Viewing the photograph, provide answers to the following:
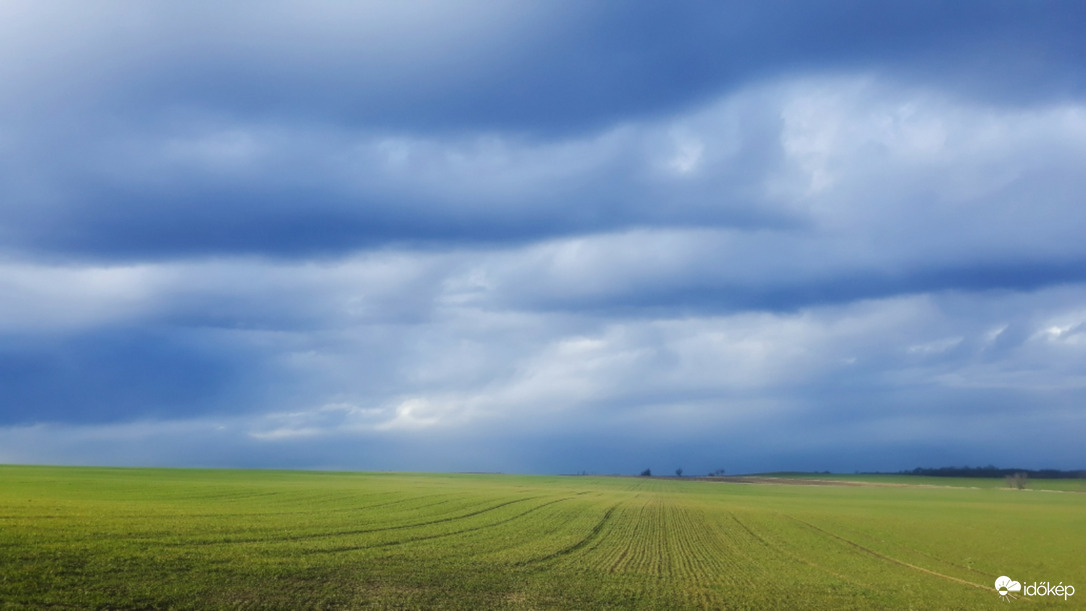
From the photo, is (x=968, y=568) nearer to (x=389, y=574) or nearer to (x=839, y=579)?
(x=839, y=579)

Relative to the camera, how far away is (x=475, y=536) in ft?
144

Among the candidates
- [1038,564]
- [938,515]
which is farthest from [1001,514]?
[1038,564]

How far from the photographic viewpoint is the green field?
25.8m

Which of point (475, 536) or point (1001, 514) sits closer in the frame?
point (475, 536)

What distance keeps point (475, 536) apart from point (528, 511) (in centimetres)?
2239

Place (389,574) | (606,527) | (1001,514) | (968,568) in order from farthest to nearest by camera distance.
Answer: (1001,514) < (606,527) < (968,568) < (389,574)

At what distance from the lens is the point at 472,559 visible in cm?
3497

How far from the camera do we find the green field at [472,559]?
25844mm

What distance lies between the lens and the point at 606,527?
2131 inches

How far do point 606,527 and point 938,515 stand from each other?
145 feet

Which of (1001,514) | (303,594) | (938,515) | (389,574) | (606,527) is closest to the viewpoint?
(303,594)

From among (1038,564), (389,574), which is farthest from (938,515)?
(389,574)

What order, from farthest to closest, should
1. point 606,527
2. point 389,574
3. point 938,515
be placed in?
1. point 938,515
2. point 606,527
3. point 389,574

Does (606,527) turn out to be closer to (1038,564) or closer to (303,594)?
(1038,564)
